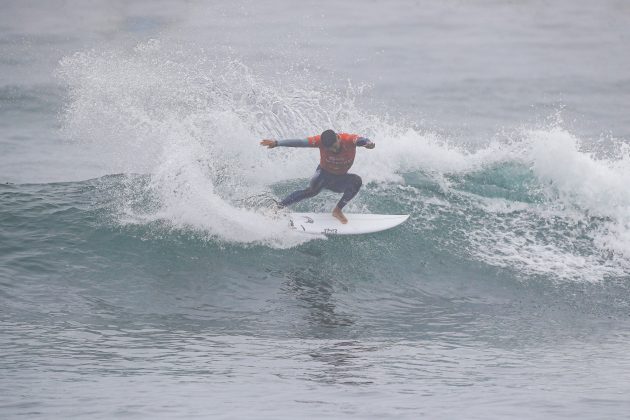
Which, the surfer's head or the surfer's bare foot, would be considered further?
the surfer's bare foot

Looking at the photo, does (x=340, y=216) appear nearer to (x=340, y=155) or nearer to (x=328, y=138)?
(x=340, y=155)

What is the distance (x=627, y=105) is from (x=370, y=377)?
1934cm

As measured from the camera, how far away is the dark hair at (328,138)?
12.5m

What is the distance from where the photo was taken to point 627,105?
25.4 metres

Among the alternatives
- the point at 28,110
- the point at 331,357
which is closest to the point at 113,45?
the point at 28,110

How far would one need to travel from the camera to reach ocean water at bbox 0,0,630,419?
27.5 ft

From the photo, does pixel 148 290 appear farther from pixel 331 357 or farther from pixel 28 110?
pixel 28 110

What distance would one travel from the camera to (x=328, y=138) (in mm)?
12453

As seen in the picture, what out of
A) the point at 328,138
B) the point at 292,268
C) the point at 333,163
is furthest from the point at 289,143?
the point at 292,268

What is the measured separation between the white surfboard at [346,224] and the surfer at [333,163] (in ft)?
0.51

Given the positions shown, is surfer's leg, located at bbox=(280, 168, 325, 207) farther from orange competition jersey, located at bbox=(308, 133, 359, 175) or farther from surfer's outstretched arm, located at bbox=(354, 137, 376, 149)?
surfer's outstretched arm, located at bbox=(354, 137, 376, 149)

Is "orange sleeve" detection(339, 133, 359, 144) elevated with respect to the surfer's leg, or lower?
elevated

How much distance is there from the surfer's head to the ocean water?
5.20ft

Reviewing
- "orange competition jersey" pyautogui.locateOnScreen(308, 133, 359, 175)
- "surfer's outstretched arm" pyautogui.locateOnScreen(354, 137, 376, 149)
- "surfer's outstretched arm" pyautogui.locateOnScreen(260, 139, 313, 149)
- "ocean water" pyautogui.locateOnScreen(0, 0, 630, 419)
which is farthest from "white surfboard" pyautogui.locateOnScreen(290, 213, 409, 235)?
A: "surfer's outstretched arm" pyautogui.locateOnScreen(354, 137, 376, 149)
